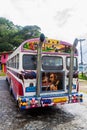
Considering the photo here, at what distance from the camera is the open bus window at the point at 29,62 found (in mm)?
6805

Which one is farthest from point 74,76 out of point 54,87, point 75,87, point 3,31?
point 3,31

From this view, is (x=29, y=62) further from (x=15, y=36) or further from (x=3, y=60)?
(x=15, y=36)

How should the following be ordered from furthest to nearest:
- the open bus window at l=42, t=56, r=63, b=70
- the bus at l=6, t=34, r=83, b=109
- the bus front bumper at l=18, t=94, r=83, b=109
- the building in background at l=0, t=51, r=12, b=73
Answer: the building in background at l=0, t=51, r=12, b=73
the open bus window at l=42, t=56, r=63, b=70
the bus at l=6, t=34, r=83, b=109
the bus front bumper at l=18, t=94, r=83, b=109

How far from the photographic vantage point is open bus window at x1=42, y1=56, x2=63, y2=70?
7230mm

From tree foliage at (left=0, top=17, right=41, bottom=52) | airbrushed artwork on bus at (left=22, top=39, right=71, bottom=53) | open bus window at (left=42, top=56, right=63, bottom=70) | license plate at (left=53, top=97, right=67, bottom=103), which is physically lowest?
license plate at (left=53, top=97, right=67, bottom=103)

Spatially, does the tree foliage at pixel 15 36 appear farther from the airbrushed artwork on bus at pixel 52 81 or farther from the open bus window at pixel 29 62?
the open bus window at pixel 29 62

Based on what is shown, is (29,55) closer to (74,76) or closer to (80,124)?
(74,76)

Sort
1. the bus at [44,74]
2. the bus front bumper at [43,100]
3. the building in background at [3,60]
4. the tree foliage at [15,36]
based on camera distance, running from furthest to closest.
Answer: the tree foliage at [15,36], the building in background at [3,60], the bus at [44,74], the bus front bumper at [43,100]

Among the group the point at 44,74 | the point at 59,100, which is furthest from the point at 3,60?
the point at 59,100

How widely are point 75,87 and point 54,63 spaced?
4.53 feet

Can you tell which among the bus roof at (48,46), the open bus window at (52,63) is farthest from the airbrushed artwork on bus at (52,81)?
the bus roof at (48,46)

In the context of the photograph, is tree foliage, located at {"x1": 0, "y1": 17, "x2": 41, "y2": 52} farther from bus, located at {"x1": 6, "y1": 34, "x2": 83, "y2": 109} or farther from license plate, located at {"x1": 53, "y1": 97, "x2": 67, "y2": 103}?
license plate, located at {"x1": 53, "y1": 97, "x2": 67, "y2": 103}

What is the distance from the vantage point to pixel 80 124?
20.0ft

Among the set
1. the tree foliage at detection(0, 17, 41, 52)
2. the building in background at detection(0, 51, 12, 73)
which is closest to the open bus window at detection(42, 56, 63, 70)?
the building in background at detection(0, 51, 12, 73)
